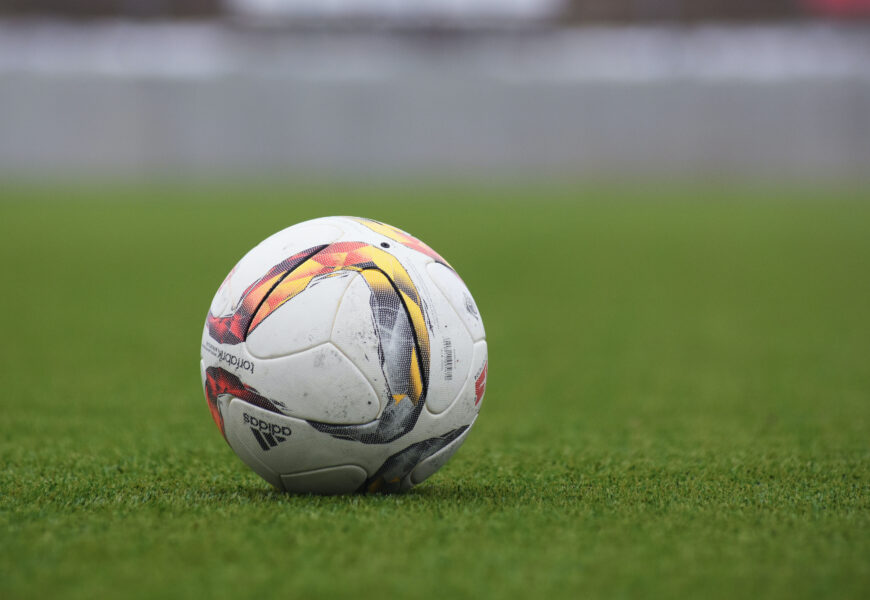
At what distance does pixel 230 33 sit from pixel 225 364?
96.4ft

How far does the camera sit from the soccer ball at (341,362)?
9.17ft

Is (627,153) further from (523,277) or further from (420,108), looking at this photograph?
(523,277)

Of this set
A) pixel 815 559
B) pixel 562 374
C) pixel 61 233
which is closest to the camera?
pixel 815 559

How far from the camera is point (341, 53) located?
31.2m

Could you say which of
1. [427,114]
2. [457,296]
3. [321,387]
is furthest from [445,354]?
[427,114]

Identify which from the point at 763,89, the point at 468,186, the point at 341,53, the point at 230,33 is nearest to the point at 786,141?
the point at 763,89

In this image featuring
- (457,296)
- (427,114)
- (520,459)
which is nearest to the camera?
(457,296)

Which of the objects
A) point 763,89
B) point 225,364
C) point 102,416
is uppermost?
point 763,89

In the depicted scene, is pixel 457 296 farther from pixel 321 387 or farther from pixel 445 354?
pixel 321 387

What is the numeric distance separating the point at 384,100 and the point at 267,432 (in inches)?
1071

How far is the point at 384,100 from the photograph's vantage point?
2942cm

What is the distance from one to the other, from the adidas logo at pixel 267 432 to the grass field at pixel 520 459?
18 centimetres

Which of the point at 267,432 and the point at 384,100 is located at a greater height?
the point at 384,100

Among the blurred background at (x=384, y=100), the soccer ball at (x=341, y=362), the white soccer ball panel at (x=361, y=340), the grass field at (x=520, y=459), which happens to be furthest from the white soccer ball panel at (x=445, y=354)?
the blurred background at (x=384, y=100)
